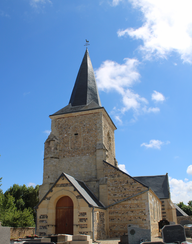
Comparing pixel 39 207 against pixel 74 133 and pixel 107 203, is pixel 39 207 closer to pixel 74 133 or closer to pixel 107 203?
pixel 107 203

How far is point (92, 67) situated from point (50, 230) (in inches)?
683

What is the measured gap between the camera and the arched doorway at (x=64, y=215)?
47.6 feet

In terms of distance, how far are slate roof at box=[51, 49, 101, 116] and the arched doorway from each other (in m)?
8.87

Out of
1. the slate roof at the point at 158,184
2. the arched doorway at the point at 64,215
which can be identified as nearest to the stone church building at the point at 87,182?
the arched doorway at the point at 64,215

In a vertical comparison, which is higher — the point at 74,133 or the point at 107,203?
the point at 74,133

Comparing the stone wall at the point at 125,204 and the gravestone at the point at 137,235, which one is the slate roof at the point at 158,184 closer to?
the stone wall at the point at 125,204

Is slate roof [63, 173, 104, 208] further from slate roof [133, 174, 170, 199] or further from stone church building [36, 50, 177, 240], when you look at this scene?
slate roof [133, 174, 170, 199]

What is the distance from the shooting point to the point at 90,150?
774 inches

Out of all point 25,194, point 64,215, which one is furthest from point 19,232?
point 25,194

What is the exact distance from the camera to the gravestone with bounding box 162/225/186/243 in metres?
9.38

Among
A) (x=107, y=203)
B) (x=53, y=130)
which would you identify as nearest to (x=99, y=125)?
(x=53, y=130)

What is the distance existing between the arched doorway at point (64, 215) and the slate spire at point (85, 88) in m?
10.0

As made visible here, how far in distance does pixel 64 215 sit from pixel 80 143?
22.3 ft

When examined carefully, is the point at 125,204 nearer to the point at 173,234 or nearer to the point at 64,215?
the point at 64,215
